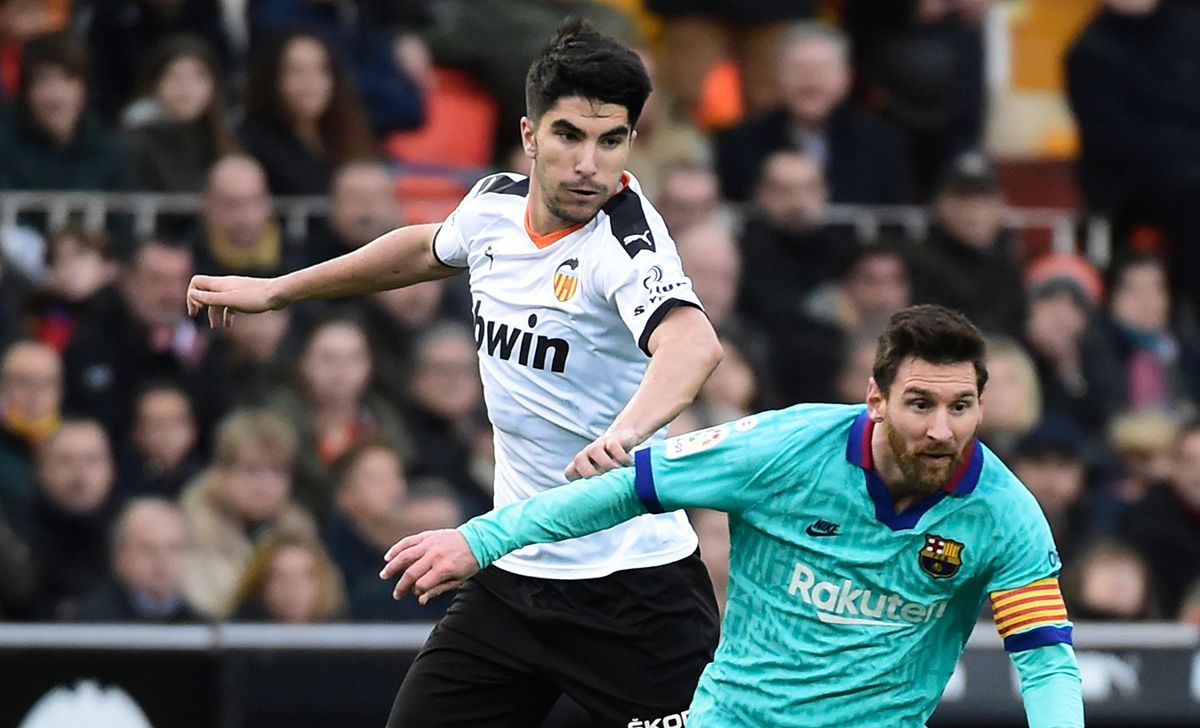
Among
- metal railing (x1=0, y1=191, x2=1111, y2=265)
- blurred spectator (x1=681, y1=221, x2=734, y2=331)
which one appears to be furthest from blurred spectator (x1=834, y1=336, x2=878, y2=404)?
metal railing (x1=0, y1=191, x2=1111, y2=265)

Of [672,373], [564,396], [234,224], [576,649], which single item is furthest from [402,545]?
[234,224]

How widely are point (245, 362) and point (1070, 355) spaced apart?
12.8ft

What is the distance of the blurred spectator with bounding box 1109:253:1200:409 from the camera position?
1185 cm

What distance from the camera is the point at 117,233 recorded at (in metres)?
10.8

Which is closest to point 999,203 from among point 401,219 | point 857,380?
point 857,380

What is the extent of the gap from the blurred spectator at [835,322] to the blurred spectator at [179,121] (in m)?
2.65

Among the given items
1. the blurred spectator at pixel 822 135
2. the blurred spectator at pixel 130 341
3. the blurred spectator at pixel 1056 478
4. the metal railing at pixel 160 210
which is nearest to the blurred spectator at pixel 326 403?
the blurred spectator at pixel 130 341

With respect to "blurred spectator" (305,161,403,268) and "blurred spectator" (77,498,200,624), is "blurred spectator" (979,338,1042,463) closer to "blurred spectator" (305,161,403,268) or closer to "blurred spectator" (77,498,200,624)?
"blurred spectator" (305,161,403,268)

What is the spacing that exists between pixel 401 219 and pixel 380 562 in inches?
69.2

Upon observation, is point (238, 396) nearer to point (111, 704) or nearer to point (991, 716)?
point (111, 704)

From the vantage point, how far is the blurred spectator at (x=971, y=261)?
11352 millimetres

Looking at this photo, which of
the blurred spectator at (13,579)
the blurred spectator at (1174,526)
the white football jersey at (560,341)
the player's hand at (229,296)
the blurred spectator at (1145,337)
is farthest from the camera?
the blurred spectator at (1145,337)

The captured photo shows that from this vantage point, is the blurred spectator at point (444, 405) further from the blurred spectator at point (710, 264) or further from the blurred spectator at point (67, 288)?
the blurred spectator at point (67, 288)

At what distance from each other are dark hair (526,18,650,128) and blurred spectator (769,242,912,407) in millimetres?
4811
